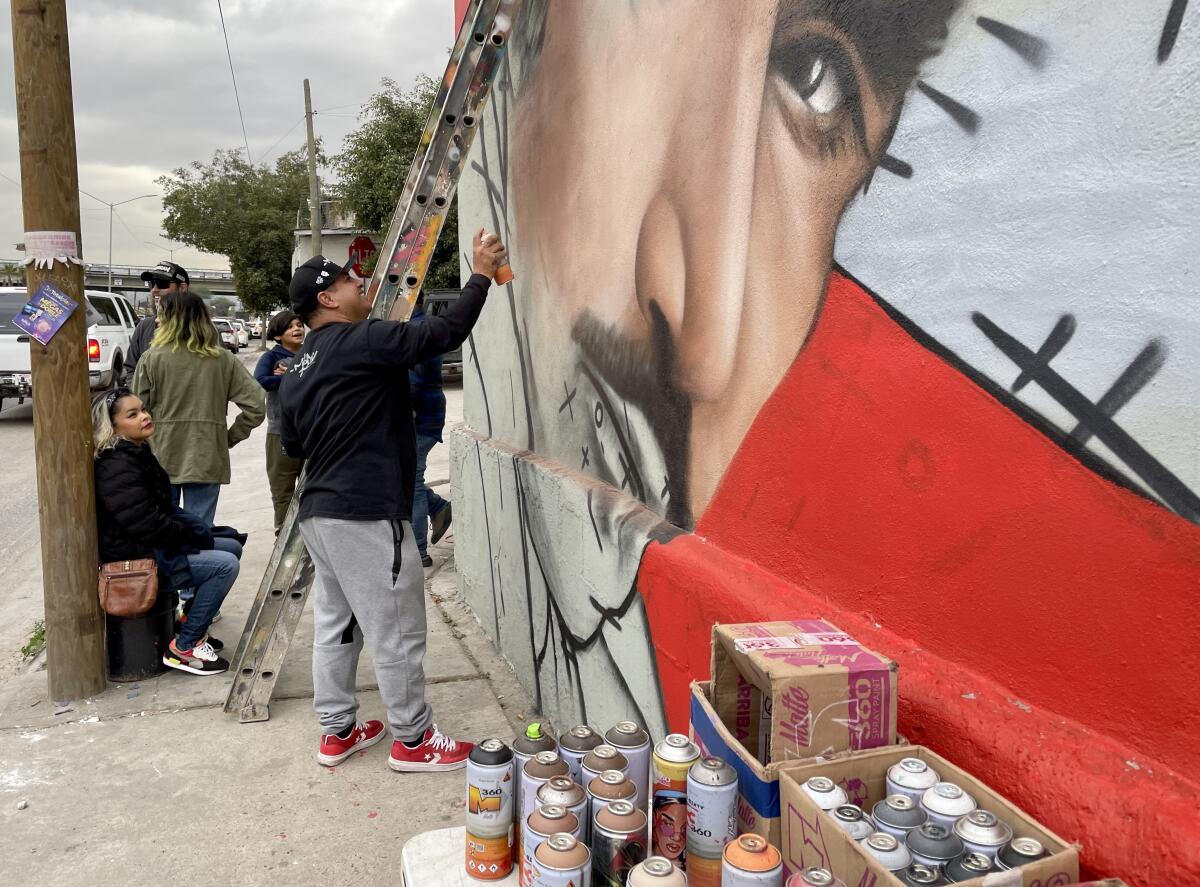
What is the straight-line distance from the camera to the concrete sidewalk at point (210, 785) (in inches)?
116

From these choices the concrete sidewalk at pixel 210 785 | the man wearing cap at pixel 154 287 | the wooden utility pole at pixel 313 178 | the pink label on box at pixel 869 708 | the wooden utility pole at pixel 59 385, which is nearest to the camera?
the pink label on box at pixel 869 708

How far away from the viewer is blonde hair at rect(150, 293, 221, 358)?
5.00 meters

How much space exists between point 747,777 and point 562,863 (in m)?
0.36

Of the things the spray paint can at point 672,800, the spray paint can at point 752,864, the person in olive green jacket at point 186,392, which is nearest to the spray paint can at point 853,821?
the spray paint can at point 752,864

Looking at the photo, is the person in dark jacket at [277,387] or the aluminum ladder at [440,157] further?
the person in dark jacket at [277,387]

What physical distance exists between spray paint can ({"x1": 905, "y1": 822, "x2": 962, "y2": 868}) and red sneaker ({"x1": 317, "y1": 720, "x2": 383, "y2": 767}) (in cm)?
272

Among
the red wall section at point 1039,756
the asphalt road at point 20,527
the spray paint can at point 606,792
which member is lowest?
the asphalt road at point 20,527

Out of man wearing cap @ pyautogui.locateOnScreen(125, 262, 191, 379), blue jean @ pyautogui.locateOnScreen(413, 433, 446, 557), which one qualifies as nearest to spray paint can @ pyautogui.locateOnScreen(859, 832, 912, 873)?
blue jean @ pyautogui.locateOnScreen(413, 433, 446, 557)

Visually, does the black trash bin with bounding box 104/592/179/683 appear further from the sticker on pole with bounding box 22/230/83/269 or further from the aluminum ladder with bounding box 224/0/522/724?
the sticker on pole with bounding box 22/230/83/269

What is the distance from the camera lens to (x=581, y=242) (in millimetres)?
3516

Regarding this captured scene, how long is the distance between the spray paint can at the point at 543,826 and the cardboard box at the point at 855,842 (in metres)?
0.39

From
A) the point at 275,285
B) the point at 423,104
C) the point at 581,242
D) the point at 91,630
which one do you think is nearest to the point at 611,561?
the point at 581,242

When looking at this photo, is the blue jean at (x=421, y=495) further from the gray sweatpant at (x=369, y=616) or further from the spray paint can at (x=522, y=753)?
the spray paint can at (x=522, y=753)

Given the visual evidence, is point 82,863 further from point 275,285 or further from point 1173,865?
point 275,285
